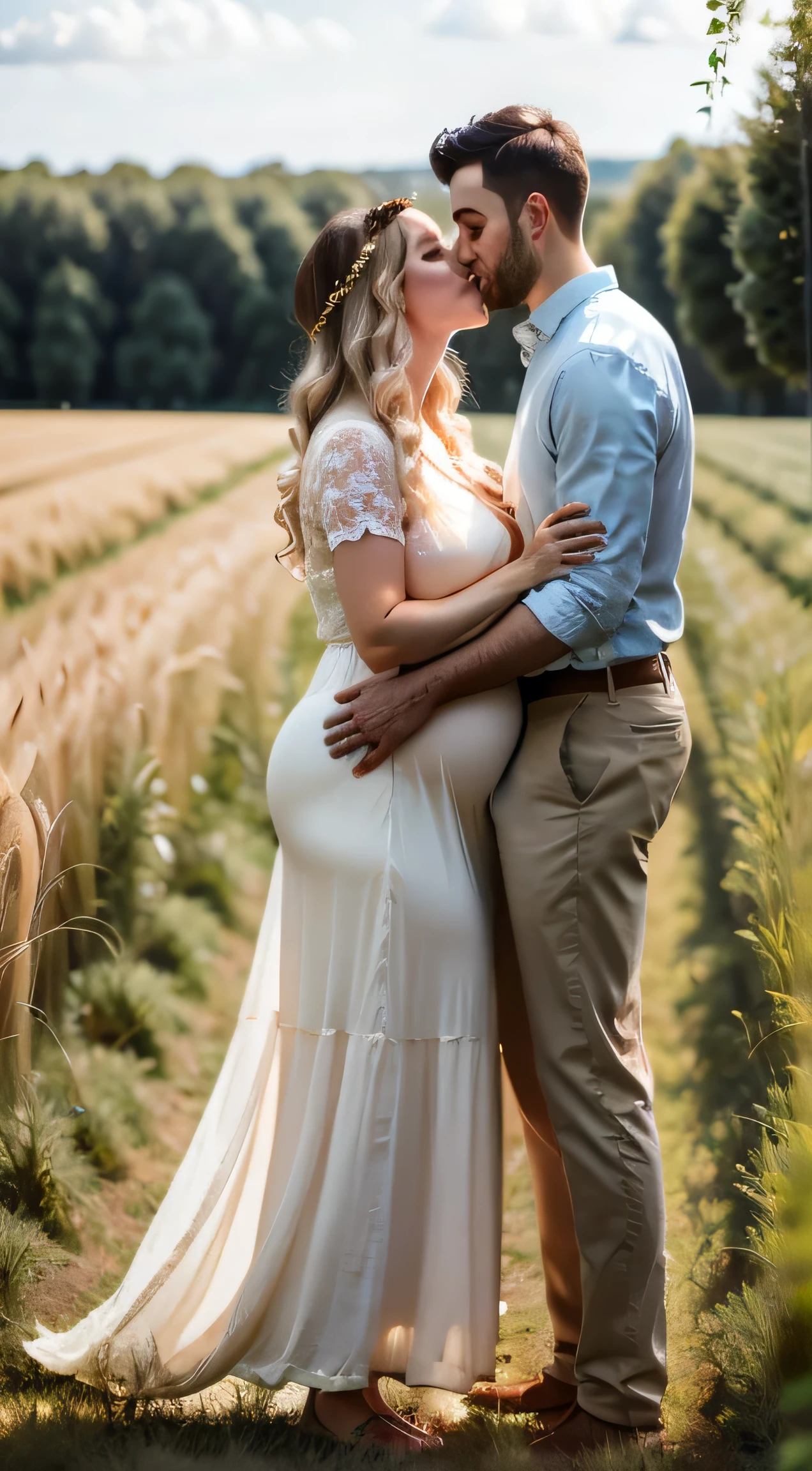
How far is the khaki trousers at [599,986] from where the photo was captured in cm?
217

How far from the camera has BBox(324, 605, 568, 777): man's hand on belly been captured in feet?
6.92

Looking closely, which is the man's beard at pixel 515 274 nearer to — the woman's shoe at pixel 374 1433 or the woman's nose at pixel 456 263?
the woman's nose at pixel 456 263

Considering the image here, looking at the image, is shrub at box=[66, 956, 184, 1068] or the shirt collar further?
shrub at box=[66, 956, 184, 1068]

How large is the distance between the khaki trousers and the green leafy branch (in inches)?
47.2

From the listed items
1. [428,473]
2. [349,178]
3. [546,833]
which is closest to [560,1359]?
[546,833]

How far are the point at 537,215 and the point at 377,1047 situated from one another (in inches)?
63.0

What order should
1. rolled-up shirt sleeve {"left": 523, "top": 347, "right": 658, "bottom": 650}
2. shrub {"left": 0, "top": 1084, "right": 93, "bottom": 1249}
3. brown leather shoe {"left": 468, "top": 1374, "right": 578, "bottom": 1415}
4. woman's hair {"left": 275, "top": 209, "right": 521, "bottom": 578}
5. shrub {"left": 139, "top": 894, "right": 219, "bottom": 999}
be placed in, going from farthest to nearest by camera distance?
1. shrub {"left": 139, "top": 894, "right": 219, "bottom": 999}
2. shrub {"left": 0, "top": 1084, "right": 93, "bottom": 1249}
3. brown leather shoe {"left": 468, "top": 1374, "right": 578, "bottom": 1415}
4. woman's hair {"left": 275, "top": 209, "right": 521, "bottom": 578}
5. rolled-up shirt sleeve {"left": 523, "top": 347, "right": 658, "bottom": 650}

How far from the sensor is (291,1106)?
2.31 metres

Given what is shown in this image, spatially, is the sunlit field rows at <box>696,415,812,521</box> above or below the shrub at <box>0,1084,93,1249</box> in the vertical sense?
above

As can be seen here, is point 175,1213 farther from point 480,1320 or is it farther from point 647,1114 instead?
point 647,1114

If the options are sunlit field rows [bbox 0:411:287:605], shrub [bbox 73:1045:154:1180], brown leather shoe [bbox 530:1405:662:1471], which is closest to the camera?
brown leather shoe [bbox 530:1405:662:1471]

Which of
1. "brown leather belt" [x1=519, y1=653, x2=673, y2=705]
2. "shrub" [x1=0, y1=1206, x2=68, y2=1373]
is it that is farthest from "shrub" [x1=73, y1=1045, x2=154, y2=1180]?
"brown leather belt" [x1=519, y1=653, x2=673, y2=705]

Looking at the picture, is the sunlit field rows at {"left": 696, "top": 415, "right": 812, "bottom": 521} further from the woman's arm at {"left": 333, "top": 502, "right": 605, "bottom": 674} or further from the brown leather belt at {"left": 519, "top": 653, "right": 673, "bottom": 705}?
the woman's arm at {"left": 333, "top": 502, "right": 605, "bottom": 674}

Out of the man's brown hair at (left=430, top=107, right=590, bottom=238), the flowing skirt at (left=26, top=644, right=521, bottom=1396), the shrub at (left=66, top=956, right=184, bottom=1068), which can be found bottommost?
the shrub at (left=66, top=956, right=184, bottom=1068)
